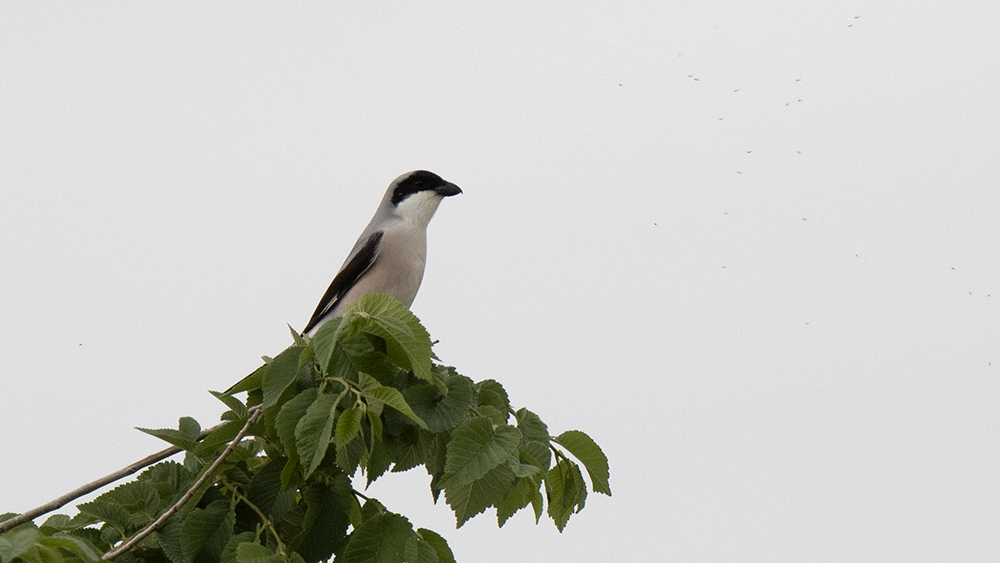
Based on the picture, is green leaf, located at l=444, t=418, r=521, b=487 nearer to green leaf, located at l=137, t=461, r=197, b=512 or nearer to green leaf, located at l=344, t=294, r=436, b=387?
green leaf, located at l=344, t=294, r=436, b=387

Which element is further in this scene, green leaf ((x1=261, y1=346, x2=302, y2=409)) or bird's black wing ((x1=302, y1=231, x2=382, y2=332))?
bird's black wing ((x1=302, y1=231, x2=382, y2=332))

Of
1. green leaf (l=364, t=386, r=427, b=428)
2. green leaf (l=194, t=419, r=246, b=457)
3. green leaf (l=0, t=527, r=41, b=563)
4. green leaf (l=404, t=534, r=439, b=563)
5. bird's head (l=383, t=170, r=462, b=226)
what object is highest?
bird's head (l=383, t=170, r=462, b=226)

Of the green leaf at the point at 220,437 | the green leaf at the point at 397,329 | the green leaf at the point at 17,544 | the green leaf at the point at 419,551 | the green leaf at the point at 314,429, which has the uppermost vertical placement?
the green leaf at the point at 397,329

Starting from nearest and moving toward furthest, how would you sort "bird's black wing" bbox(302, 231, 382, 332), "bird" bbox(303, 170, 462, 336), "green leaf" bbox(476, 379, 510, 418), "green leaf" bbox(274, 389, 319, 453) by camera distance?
"green leaf" bbox(274, 389, 319, 453) → "green leaf" bbox(476, 379, 510, 418) → "bird" bbox(303, 170, 462, 336) → "bird's black wing" bbox(302, 231, 382, 332)

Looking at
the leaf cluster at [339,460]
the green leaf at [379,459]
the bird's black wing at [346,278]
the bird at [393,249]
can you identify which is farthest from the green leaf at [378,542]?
the bird's black wing at [346,278]

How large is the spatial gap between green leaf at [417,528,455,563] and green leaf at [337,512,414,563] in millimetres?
78

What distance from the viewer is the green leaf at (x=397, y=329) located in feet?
7.84

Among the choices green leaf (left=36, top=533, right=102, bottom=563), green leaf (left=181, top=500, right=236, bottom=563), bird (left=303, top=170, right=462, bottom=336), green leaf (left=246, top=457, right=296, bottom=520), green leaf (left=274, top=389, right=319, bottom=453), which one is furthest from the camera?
bird (left=303, top=170, right=462, bottom=336)

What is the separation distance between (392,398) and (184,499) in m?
0.66

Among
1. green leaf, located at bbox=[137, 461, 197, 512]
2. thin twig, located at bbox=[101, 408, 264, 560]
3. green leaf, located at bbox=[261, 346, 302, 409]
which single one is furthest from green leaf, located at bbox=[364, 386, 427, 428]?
green leaf, located at bbox=[137, 461, 197, 512]

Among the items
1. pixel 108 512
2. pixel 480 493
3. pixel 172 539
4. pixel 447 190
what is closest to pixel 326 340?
pixel 480 493

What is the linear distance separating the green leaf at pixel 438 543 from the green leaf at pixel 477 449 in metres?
0.23

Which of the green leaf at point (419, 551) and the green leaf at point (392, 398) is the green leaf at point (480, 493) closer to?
the green leaf at point (419, 551)

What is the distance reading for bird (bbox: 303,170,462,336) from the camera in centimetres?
566
